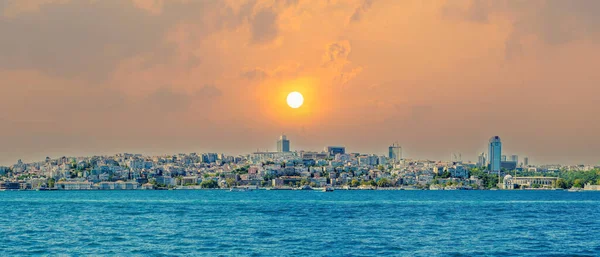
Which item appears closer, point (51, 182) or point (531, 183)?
point (51, 182)

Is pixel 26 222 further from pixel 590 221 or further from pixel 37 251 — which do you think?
pixel 590 221

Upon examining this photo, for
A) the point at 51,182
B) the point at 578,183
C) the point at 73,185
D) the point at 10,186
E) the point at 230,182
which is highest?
the point at 578,183

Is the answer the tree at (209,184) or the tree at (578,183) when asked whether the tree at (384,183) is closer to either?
the tree at (209,184)

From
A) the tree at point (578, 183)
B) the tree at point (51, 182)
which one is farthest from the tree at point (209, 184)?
the tree at point (578, 183)

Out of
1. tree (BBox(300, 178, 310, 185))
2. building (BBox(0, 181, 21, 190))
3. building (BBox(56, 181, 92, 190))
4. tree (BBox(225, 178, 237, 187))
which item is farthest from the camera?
tree (BBox(300, 178, 310, 185))

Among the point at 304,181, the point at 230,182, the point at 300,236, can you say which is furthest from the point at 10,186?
the point at 300,236

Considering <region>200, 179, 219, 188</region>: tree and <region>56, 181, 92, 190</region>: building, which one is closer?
<region>56, 181, 92, 190</region>: building

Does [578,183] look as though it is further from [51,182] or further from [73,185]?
[51,182]

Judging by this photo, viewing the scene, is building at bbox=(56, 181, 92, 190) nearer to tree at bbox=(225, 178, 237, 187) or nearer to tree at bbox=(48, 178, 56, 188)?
tree at bbox=(48, 178, 56, 188)

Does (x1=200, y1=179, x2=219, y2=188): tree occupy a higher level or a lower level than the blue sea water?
lower

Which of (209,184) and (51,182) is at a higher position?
(51,182)

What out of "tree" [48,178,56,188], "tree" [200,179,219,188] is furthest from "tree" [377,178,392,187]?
"tree" [48,178,56,188]

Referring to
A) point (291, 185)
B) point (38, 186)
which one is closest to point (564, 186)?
point (291, 185)

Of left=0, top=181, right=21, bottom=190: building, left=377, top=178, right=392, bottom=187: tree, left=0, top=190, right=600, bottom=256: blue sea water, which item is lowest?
left=0, top=181, right=21, bottom=190: building
